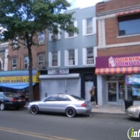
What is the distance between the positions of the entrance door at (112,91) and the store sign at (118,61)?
1.86 m

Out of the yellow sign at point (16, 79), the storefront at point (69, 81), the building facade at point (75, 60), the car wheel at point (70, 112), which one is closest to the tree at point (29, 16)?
the building facade at point (75, 60)

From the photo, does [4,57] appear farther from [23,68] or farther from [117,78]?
[117,78]

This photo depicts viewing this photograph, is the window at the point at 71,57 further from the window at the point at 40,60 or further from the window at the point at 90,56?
the window at the point at 40,60

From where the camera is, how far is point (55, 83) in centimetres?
2184

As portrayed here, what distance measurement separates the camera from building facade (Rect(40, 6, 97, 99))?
65.9 feet

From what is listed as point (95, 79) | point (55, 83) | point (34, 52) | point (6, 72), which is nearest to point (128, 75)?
point (95, 79)

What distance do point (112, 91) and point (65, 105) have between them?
751 cm

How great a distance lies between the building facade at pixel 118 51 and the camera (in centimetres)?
1741

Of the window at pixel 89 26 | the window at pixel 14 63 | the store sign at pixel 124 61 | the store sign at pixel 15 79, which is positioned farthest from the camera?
the window at pixel 14 63

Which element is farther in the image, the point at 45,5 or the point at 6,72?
the point at 6,72

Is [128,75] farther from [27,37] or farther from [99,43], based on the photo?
[27,37]

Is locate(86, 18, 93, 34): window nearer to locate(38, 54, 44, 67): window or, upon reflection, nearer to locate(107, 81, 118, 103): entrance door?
locate(107, 81, 118, 103): entrance door

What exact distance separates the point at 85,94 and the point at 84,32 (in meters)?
6.22

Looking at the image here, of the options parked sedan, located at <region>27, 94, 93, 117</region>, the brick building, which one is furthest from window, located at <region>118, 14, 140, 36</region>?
the brick building
